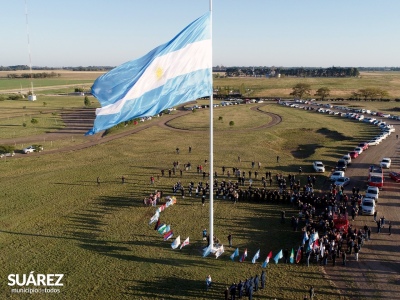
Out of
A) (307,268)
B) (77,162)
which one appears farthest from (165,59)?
(77,162)

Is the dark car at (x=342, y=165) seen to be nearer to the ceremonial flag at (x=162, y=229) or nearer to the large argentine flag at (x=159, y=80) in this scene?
the ceremonial flag at (x=162, y=229)

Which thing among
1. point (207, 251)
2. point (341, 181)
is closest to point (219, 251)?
point (207, 251)

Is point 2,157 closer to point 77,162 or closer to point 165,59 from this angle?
point 77,162

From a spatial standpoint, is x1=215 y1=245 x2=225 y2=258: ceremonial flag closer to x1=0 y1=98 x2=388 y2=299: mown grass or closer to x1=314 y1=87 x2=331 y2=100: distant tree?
x1=0 y1=98 x2=388 y2=299: mown grass

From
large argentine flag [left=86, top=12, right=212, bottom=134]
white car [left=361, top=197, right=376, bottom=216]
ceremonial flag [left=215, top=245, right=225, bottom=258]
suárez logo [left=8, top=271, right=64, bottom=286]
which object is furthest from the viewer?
white car [left=361, top=197, right=376, bottom=216]

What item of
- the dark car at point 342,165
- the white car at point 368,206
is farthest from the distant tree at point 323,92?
the white car at point 368,206

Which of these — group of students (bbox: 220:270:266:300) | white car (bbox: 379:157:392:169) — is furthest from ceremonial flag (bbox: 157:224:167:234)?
white car (bbox: 379:157:392:169)

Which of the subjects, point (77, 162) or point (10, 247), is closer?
point (10, 247)
